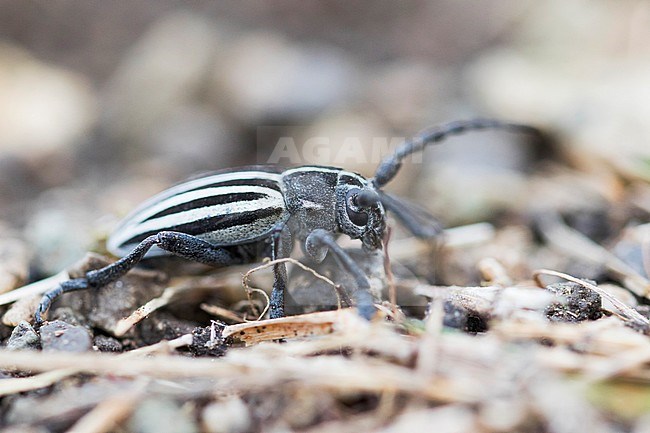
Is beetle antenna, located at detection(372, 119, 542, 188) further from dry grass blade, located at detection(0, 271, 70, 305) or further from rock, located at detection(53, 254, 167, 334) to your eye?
dry grass blade, located at detection(0, 271, 70, 305)

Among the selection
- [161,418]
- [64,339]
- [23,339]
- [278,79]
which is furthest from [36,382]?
[278,79]

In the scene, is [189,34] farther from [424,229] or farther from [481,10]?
[424,229]

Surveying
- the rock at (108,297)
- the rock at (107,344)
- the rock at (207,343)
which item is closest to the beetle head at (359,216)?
the rock at (207,343)

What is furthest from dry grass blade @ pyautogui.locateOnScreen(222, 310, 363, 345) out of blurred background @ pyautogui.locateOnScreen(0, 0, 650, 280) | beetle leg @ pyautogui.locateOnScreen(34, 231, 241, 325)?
blurred background @ pyautogui.locateOnScreen(0, 0, 650, 280)

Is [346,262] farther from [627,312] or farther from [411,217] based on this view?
[627,312]

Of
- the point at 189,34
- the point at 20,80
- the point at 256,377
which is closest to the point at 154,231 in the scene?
the point at 256,377

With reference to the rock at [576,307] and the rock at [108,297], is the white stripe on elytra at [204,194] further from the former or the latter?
the rock at [576,307]
